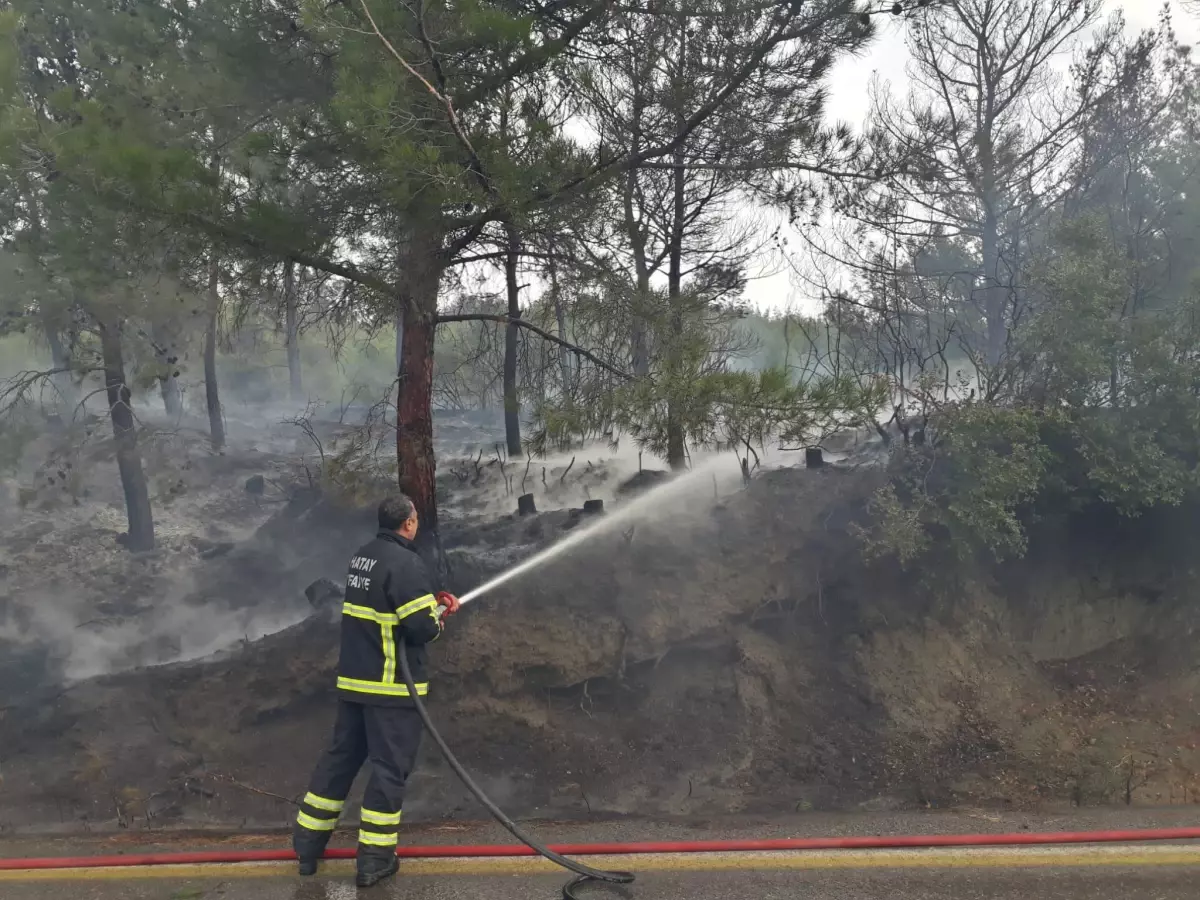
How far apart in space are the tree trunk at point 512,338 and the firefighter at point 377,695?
119 inches

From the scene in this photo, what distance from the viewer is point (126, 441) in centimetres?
1084

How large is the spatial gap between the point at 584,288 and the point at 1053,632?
16.6 ft

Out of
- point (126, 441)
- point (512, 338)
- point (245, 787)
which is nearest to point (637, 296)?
point (512, 338)

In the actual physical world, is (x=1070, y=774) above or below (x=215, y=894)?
below

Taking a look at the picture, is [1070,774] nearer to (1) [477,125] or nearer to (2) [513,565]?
(2) [513,565]

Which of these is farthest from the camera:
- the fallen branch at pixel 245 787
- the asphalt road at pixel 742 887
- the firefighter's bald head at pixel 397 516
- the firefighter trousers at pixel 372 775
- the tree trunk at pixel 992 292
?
the tree trunk at pixel 992 292

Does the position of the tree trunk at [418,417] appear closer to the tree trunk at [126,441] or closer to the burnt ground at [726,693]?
the burnt ground at [726,693]

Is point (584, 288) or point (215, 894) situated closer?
point (215, 894)

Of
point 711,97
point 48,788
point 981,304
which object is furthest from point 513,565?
point 981,304

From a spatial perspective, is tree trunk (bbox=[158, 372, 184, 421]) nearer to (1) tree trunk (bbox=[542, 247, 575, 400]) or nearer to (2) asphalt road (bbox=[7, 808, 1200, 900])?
(1) tree trunk (bbox=[542, 247, 575, 400])

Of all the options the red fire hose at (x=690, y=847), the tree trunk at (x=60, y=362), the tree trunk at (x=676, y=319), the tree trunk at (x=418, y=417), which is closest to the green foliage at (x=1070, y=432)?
the tree trunk at (x=676, y=319)

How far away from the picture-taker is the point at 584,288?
22.0 ft

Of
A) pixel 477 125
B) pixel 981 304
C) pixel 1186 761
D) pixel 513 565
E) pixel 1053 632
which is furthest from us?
pixel 981 304

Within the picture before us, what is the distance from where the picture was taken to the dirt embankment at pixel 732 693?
18.6 ft
